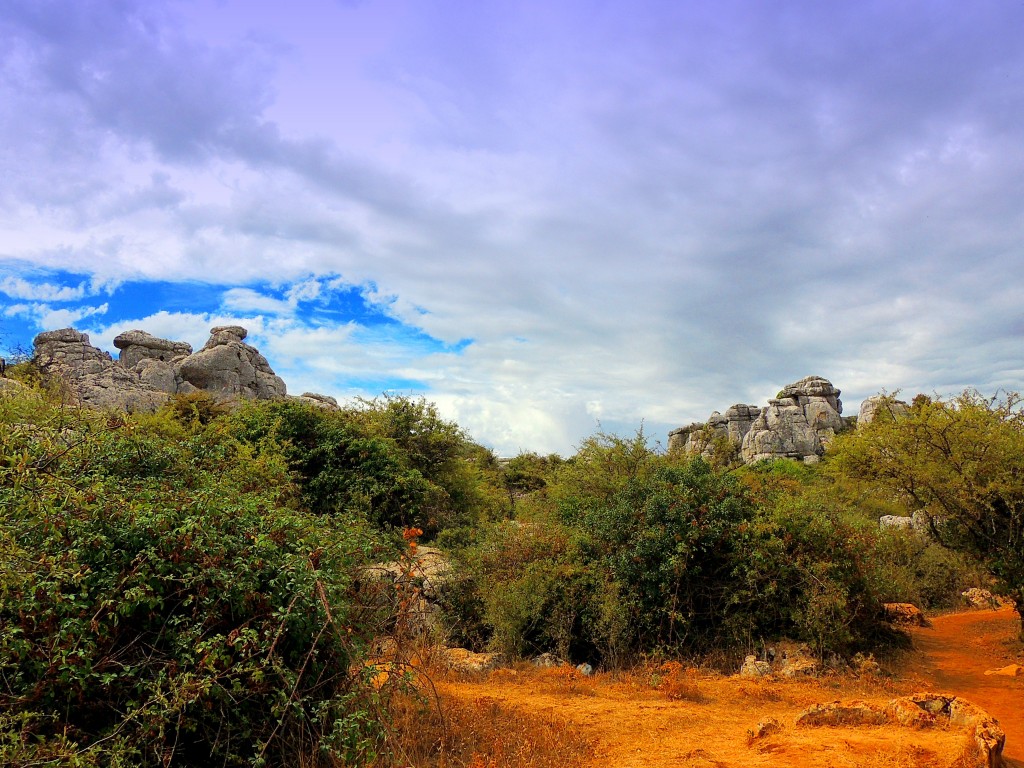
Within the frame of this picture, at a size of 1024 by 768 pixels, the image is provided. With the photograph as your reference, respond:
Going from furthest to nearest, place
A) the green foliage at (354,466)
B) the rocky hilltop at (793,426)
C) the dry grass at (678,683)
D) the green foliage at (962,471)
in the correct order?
the rocky hilltop at (793,426), the green foliage at (354,466), the green foliage at (962,471), the dry grass at (678,683)

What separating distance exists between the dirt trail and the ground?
1.2 inches

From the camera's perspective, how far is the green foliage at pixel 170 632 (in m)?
4.55

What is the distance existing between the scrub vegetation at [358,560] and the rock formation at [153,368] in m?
3.90

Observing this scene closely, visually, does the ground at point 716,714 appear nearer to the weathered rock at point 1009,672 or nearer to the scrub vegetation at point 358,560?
the weathered rock at point 1009,672

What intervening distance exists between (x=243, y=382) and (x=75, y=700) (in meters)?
38.8

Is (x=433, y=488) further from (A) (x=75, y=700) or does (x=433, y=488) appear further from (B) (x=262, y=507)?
(A) (x=75, y=700)

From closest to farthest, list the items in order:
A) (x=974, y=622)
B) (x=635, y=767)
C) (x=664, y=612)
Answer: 1. (x=635, y=767)
2. (x=664, y=612)
3. (x=974, y=622)

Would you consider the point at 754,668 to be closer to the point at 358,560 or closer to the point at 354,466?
the point at 358,560

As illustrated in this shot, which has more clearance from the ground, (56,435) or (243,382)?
(243,382)

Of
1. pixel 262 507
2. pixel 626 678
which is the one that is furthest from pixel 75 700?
pixel 626 678

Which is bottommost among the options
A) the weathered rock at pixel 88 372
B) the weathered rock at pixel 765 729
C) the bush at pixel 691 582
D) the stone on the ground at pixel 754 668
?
the stone on the ground at pixel 754 668

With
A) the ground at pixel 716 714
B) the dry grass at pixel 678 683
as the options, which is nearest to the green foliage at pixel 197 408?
the ground at pixel 716 714

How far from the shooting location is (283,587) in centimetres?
546

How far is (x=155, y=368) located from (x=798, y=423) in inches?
1905
